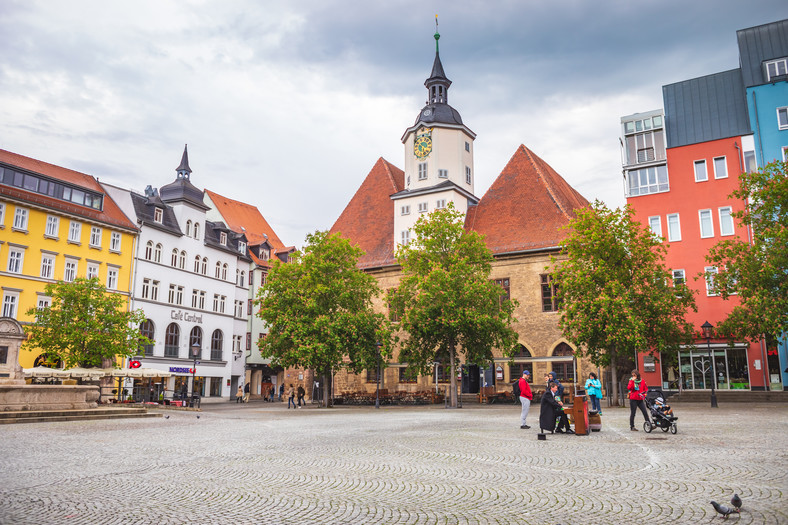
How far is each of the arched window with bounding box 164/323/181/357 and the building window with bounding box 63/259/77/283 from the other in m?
8.29

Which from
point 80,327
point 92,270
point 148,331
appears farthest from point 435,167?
point 80,327

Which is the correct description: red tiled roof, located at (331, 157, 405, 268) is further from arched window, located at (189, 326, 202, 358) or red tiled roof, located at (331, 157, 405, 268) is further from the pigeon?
the pigeon

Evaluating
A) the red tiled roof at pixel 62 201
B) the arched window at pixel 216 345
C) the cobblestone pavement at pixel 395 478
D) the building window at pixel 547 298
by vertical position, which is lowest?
the cobblestone pavement at pixel 395 478

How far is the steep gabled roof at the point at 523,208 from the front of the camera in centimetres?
4197

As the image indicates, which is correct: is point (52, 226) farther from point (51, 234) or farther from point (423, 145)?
point (423, 145)

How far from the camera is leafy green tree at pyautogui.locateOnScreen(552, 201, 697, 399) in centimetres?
2864

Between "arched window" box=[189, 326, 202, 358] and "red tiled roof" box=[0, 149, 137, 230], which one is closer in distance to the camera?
"red tiled roof" box=[0, 149, 137, 230]

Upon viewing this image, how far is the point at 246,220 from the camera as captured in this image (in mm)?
64312

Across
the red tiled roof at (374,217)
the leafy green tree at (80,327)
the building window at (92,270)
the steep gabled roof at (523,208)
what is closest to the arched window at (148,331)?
the building window at (92,270)

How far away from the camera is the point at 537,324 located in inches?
1591

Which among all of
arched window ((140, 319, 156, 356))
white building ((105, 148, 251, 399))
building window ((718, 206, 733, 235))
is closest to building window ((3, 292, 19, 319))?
white building ((105, 148, 251, 399))

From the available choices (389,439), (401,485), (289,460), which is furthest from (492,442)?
(401,485)

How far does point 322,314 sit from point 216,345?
20474mm

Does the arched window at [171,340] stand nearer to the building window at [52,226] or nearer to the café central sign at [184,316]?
the café central sign at [184,316]
